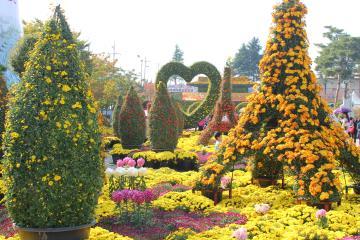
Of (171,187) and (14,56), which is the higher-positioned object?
(14,56)

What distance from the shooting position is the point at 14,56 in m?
10.5

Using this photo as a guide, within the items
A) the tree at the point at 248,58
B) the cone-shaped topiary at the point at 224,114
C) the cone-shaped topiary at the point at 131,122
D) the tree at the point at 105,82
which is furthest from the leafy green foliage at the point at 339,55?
the cone-shaped topiary at the point at 131,122

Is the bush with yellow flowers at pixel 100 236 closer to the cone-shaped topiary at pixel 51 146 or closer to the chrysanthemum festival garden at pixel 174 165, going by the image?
the chrysanthemum festival garden at pixel 174 165

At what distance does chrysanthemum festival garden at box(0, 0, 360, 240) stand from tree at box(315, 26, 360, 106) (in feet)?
148

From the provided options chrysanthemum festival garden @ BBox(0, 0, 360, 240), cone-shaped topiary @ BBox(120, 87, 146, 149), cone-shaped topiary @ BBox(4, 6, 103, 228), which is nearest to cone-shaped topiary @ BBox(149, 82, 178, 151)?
chrysanthemum festival garden @ BBox(0, 0, 360, 240)

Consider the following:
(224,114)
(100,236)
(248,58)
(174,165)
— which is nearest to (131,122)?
(174,165)

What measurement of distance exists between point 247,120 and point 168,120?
7.03 meters

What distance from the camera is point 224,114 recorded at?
22484 mm

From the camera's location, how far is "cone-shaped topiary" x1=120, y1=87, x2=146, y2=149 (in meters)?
19.5

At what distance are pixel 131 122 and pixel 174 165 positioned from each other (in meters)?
3.98

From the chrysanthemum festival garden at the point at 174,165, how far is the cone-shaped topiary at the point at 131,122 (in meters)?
3.36

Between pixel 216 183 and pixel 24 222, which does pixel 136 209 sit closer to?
pixel 216 183

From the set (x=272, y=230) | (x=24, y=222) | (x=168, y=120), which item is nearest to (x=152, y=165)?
(x=168, y=120)

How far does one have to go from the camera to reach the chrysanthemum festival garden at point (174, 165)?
5.84 metres
